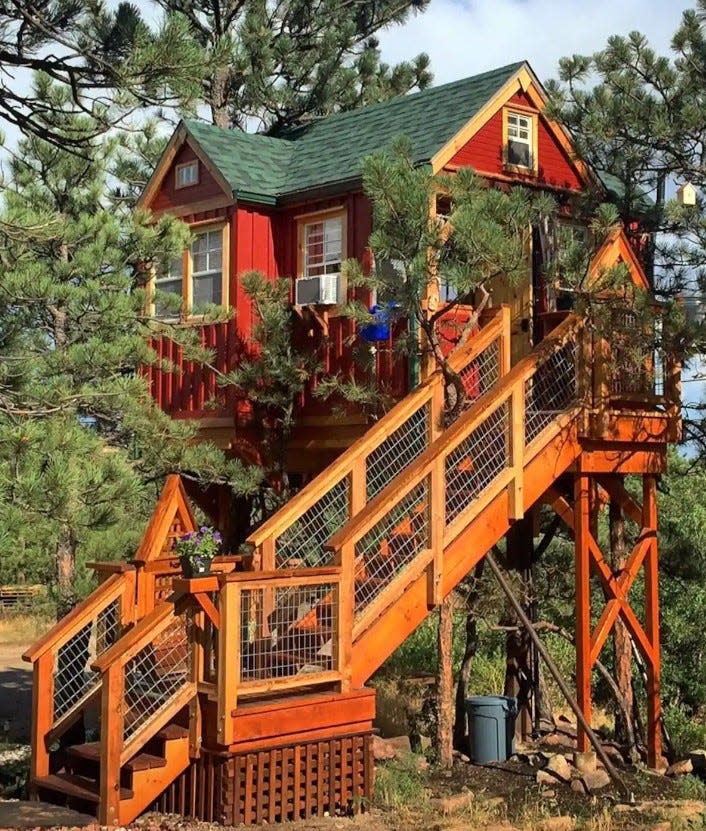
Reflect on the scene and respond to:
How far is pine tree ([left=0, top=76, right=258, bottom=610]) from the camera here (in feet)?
24.7

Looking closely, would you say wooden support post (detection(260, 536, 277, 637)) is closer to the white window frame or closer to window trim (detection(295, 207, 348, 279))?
the white window frame

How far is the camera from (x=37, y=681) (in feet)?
29.1

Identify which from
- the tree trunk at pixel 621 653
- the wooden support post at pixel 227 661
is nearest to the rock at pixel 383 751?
the tree trunk at pixel 621 653

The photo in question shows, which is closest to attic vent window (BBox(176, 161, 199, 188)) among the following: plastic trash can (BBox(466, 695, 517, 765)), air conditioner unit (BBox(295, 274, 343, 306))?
air conditioner unit (BBox(295, 274, 343, 306))

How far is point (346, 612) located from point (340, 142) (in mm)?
6826

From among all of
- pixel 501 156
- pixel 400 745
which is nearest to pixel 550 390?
pixel 501 156

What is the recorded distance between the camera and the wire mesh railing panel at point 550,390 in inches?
411

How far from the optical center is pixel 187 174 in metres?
13.5

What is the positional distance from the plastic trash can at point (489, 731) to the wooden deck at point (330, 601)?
0.78 meters

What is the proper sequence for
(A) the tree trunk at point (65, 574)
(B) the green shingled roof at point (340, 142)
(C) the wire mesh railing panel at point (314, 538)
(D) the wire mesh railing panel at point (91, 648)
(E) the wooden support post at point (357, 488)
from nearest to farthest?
(D) the wire mesh railing panel at point (91, 648), (E) the wooden support post at point (357, 488), (C) the wire mesh railing panel at point (314, 538), (B) the green shingled roof at point (340, 142), (A) the tree trunk at point (65, 574)

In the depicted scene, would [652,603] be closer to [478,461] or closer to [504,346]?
[478,461]

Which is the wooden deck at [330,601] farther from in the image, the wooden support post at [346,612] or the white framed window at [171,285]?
the white framed window at [171,285]

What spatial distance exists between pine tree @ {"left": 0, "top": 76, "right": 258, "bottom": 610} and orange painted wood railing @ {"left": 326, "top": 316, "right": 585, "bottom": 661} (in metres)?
1.92

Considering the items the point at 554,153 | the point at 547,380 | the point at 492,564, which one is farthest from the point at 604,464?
the point at 554,153
